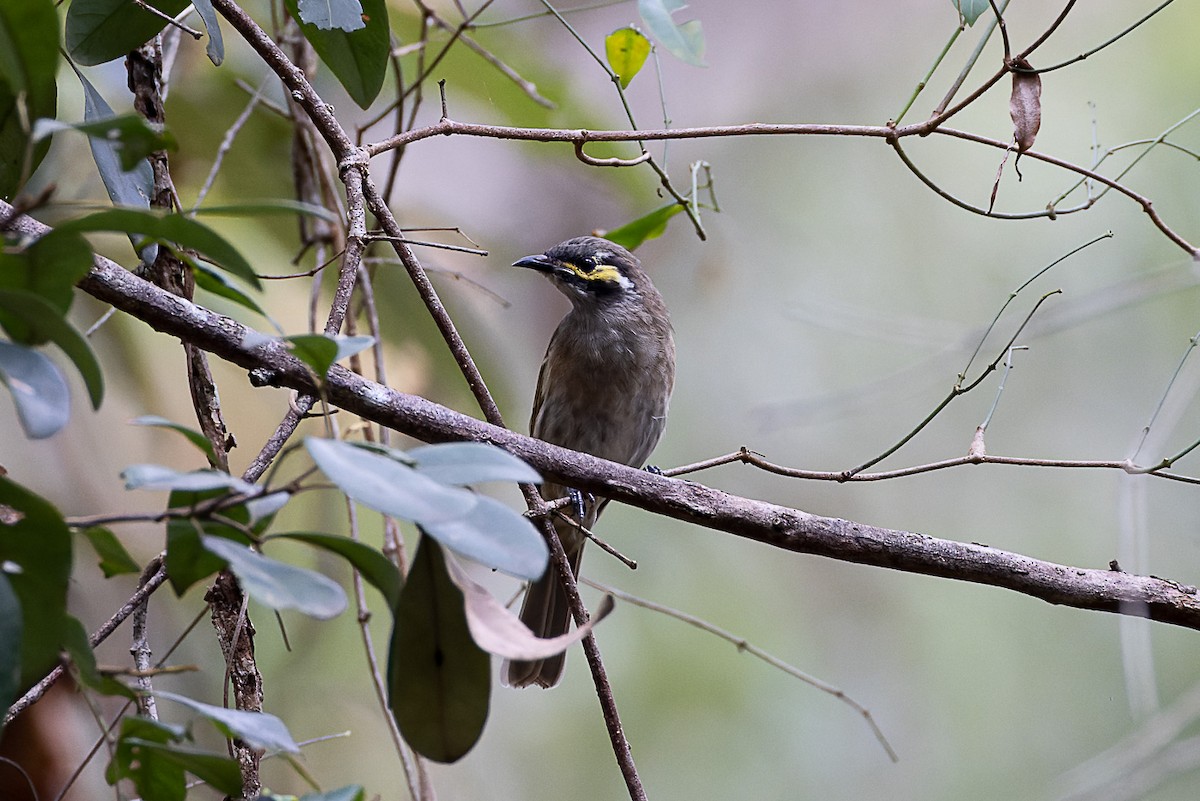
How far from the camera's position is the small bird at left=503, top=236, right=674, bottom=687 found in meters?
3.49

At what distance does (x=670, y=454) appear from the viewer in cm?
540

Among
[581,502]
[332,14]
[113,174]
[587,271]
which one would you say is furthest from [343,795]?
[587,271]

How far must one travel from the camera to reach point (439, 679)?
111cm

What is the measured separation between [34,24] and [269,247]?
2.95 metres

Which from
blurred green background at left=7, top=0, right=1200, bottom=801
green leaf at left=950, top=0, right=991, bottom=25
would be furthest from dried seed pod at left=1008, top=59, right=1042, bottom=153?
blurred green background at left=7, top=0, right=1200, bottom=801

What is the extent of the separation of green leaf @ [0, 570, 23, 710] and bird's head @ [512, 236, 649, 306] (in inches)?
104

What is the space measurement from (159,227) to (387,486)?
343mm

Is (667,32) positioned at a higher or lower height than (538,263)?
higher

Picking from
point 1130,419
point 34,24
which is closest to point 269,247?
A: point 34,24

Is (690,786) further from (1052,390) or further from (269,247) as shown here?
(269,247)

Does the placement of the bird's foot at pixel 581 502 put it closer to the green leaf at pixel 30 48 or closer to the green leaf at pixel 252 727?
the green leaf at pixel 252 727

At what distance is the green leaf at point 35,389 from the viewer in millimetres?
869

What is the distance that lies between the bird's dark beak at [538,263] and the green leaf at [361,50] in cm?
144

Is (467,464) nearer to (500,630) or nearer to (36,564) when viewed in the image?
(500,630)
